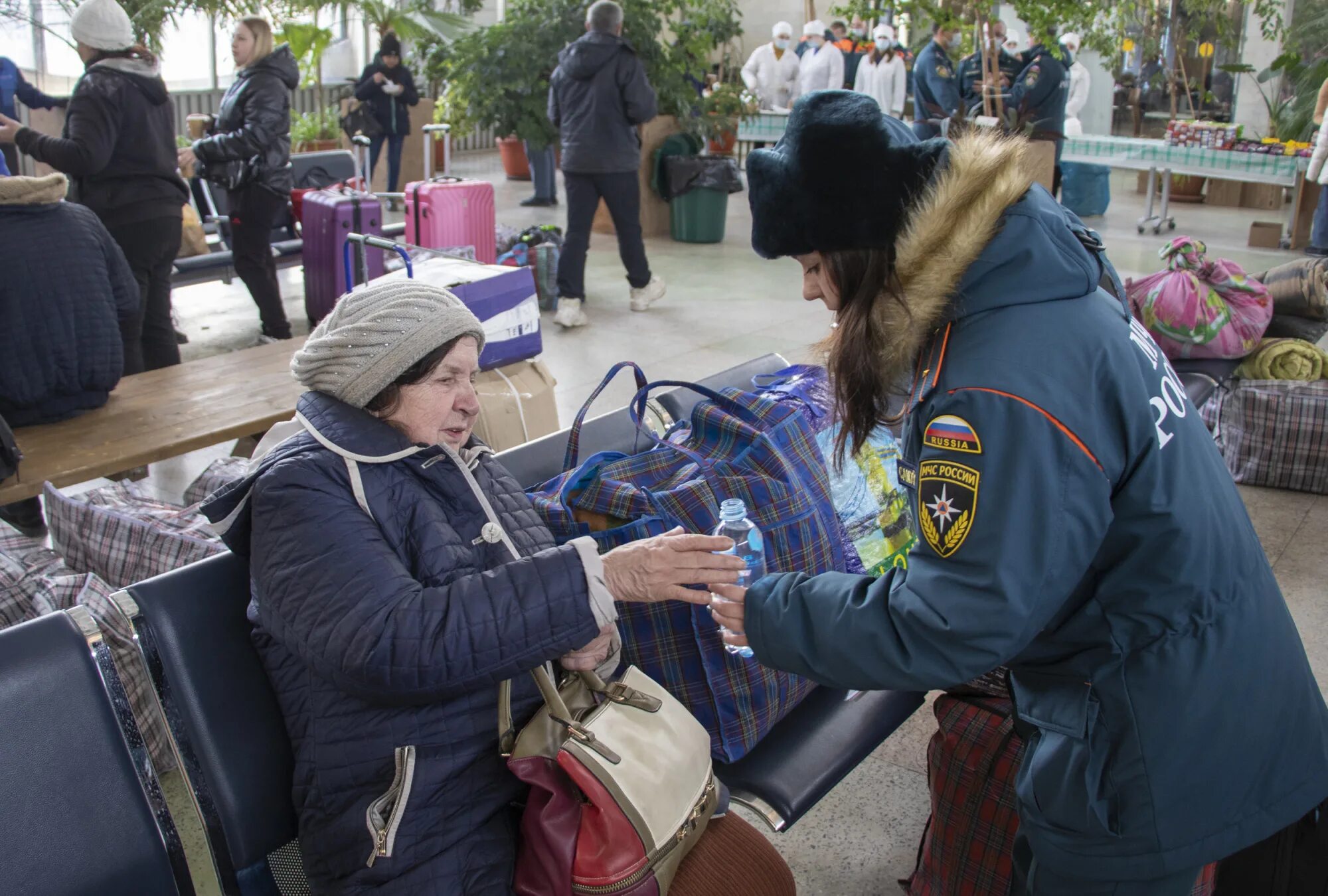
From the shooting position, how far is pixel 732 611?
166 cm

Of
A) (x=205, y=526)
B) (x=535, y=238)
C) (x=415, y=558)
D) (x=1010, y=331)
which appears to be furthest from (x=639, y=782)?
(x=535, y=238)

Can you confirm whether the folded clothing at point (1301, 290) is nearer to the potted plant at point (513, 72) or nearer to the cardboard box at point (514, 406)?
the cardboard box at point (514, 406)

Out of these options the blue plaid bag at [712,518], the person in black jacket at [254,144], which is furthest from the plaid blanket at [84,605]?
the person in black jacket at [254,144]

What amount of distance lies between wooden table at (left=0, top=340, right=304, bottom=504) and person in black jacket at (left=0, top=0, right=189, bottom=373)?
0.98 meters

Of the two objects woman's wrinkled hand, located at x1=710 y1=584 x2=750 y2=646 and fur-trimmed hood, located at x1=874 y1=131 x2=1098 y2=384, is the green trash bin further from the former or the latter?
fur-trimmed hood, located at x1=874 y1=131 x2=1098 y2=384

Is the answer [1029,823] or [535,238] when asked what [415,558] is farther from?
[535,238]

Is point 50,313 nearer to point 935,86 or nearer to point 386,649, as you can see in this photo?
point 386,649

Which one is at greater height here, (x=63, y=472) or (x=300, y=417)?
(x=300, y=417)

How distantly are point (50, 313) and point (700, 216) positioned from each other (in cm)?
744

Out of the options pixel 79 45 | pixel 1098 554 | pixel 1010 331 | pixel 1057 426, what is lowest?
pixel 1098 554

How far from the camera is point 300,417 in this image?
73.1 inches

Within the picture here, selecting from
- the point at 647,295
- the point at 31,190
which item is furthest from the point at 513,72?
the point at 31,190

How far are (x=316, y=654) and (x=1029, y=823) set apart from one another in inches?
42.4

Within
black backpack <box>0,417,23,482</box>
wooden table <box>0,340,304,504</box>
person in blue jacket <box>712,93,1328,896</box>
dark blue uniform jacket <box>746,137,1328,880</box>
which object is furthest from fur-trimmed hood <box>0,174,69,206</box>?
dark blue uniform jacket <box>746,137,1328,880</box>
